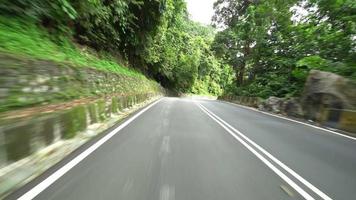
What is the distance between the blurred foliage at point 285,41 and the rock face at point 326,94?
5.29ft

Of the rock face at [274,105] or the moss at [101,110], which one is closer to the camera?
the moss at [101,110]

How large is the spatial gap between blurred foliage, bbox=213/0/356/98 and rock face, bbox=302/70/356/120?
1.61 meters

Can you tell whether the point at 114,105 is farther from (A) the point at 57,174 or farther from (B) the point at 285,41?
(B) the point at 285,41

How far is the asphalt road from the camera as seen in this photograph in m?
4.16

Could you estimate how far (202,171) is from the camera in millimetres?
5227

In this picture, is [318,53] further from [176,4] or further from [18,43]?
[18,43]

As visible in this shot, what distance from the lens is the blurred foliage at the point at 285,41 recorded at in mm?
18438

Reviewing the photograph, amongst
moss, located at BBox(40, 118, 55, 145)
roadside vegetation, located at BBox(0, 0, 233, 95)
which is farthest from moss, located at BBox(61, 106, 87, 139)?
roadside vegetation, located at BBox(0, 0, 233, 95)

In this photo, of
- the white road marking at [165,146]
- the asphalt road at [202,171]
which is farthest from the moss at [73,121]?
the white road marking at [165,146]

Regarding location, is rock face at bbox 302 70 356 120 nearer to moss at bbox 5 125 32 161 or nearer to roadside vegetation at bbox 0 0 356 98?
roadside vegetation at bbox 0 0 356 98

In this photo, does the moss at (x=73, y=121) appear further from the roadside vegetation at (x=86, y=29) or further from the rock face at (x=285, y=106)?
the rock face at (x=285, y=106)

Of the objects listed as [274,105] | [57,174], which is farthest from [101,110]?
[274,105]

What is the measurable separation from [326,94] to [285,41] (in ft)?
50.3

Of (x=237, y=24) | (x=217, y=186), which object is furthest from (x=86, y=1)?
(x=237, y=24)
